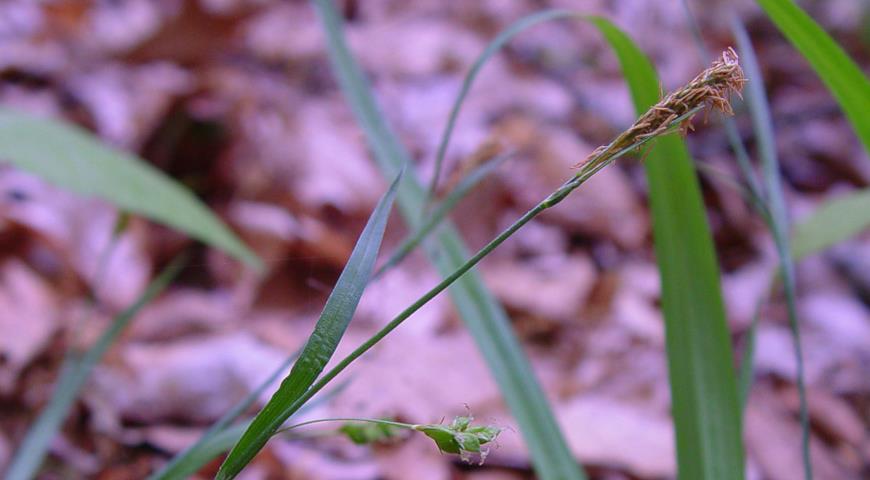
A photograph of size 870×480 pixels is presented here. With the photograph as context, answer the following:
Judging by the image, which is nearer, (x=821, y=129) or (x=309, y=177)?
(x=309, y=177)

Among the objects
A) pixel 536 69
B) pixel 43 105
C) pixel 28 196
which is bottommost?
pixel 28 196

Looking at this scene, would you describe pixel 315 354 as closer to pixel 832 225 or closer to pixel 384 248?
pixel 832 225

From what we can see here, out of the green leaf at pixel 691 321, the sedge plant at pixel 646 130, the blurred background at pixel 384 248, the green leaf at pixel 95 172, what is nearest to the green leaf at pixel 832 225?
the blurred background at pixel 384 248

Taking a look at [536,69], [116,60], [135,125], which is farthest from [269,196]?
[536,69]

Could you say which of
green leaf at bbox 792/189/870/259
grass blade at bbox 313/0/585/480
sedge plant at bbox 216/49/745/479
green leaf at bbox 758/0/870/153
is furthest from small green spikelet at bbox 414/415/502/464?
green leaf at bbox 792/189/870/259

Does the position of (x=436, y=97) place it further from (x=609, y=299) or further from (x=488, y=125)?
(x=609, y=299)

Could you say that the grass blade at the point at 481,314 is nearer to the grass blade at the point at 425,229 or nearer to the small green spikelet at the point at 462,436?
the grass blade at the point at 425,229

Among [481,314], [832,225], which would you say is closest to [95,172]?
[481,314]

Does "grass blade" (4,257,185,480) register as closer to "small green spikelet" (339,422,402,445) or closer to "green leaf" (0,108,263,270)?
"green leaf" (0,108,263,270)
